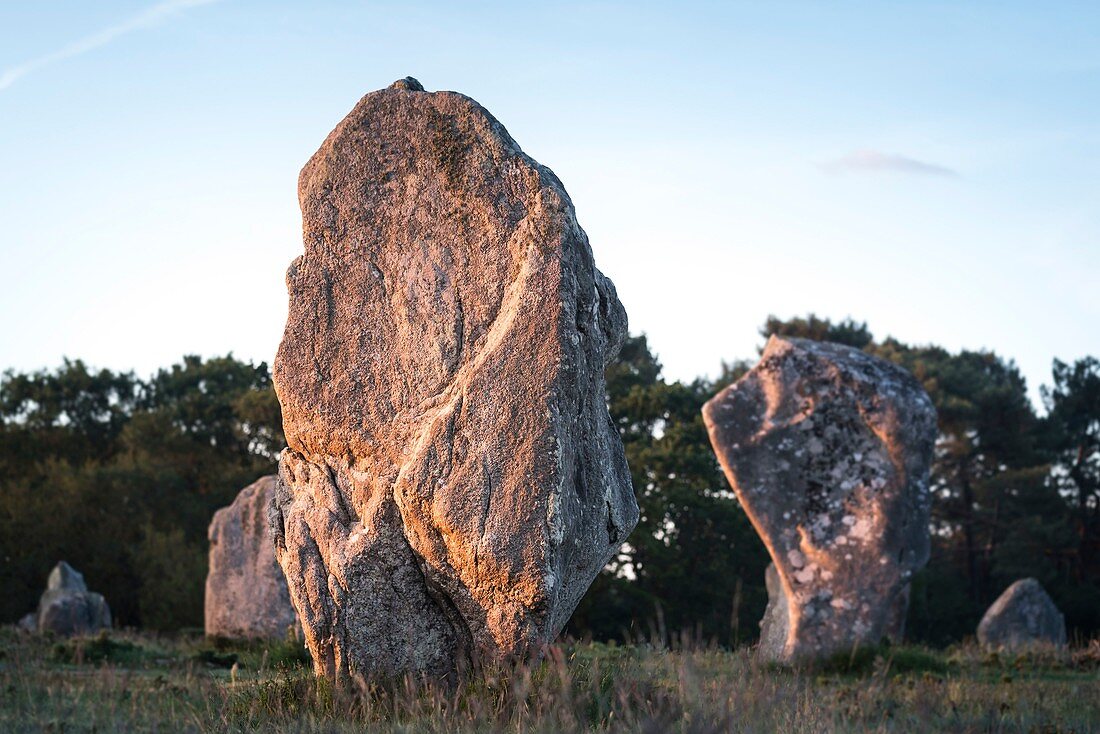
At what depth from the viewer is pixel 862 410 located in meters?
13.7

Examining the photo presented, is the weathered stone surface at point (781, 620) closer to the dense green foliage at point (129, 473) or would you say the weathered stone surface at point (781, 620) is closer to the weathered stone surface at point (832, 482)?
the weathered stone surface at point (832, 482)

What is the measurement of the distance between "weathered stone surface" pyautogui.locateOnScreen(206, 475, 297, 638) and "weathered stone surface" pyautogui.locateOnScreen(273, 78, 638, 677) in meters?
9.32

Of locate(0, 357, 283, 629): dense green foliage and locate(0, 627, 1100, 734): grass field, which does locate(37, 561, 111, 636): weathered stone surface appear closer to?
locate(0, 357, 283, 629): dense green foliage

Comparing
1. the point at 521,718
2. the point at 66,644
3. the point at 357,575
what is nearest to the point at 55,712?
the point at 357,575

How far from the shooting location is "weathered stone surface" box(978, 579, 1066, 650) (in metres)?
19.3

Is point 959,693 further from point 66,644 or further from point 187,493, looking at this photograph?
point 187,493

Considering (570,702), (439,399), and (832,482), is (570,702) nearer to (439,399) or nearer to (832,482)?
(439,399)

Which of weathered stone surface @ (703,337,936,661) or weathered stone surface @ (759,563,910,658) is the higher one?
weathered stone surface @ (703,337,936,661)

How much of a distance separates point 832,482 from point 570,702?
9.01 meters

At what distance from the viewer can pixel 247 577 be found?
54.4 feet

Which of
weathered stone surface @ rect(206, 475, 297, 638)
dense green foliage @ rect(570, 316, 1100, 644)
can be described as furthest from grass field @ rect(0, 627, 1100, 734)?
dense green foliage @ rect(570, 316, 1100, 644)

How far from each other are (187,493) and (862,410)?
65.3 ft

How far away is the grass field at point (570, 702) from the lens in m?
5.21

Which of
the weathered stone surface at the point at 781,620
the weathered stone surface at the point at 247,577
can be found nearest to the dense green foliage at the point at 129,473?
the weathered stone surface at the point at 247,577
